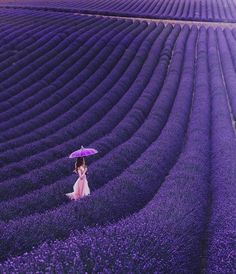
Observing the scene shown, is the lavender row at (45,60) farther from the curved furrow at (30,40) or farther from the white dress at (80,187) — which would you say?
the white dress at (80,187)

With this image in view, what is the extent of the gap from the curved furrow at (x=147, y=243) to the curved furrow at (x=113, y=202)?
0.51m

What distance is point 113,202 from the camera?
8.03 meters

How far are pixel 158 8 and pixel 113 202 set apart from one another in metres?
38.1

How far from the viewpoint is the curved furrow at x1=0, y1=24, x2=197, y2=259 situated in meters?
5.84

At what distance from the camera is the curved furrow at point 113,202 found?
19.2ft

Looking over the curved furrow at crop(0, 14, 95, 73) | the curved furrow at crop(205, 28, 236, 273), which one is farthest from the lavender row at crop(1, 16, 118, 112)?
the curved furrow at crop(205, 28, 236, 273)

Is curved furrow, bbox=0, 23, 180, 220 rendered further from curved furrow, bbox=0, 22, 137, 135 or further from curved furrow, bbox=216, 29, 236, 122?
curved furrow, bbox=0, 22, 137, 135

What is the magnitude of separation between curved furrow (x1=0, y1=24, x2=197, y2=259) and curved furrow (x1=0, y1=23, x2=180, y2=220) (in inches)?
19.4

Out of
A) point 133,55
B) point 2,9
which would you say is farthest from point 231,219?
point 2,9

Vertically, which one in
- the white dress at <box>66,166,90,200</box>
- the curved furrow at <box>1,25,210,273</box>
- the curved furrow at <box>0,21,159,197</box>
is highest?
the curved furrow at <box>1,25,210,273</box>

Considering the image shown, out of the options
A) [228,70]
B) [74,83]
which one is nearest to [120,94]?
[74,83]

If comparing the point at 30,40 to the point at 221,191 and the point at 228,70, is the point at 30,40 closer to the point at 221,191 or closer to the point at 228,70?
the point at 228,70

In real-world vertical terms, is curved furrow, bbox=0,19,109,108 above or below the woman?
below

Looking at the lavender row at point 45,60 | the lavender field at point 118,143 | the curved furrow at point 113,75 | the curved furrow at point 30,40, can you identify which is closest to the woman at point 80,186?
the lavender field at point 118,143
